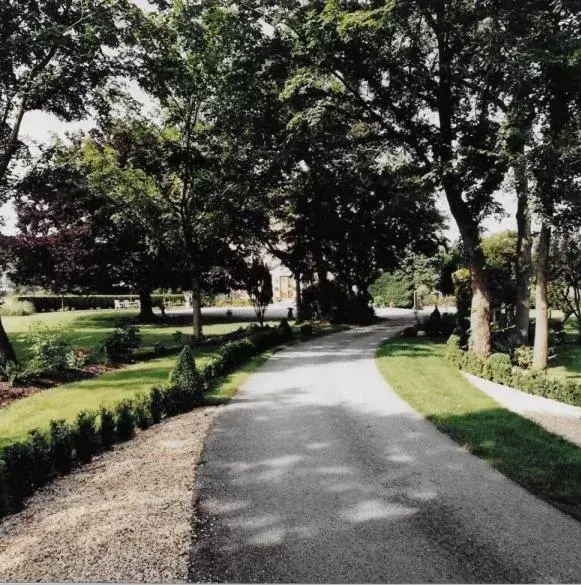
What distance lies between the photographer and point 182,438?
9539mm

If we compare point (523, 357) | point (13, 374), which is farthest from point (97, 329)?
point (523, 357)

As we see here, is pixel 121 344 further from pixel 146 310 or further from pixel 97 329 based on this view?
pixel 146 310

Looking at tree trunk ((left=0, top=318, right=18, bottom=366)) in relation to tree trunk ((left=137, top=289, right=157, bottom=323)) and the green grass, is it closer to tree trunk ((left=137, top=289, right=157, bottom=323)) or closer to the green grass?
the green grass

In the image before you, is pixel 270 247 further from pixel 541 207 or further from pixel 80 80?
pixel 541 207

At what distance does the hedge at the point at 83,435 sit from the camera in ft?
22.5

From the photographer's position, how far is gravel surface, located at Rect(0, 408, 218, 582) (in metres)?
4.92

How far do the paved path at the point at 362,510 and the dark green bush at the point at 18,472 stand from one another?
2556 millimetres

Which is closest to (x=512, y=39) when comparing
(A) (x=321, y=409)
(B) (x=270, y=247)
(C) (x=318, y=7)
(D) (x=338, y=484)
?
(C) (x=318, y=7)

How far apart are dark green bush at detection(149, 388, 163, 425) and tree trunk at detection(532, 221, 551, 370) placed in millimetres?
12769

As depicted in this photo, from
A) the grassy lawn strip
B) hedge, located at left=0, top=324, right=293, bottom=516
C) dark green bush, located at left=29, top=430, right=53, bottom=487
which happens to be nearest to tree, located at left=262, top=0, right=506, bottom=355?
the grassy lawn strip

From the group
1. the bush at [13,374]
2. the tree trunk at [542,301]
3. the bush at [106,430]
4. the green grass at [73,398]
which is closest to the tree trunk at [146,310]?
the green grass at [73,398]

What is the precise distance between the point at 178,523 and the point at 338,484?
2.42m

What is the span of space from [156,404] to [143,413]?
1.90 feet

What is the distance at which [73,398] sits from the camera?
489 inches
